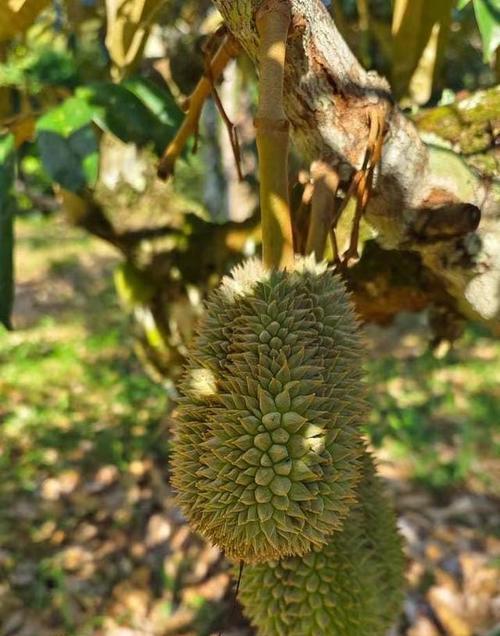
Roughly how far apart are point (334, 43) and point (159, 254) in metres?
0.92

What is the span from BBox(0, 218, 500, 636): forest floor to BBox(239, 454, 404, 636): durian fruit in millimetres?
821

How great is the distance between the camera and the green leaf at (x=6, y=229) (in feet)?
3.17

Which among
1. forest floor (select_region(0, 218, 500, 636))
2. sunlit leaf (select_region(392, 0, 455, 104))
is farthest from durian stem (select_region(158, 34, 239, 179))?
forest floor (select_region(0, 218, 500, 636))

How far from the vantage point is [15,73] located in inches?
45.5

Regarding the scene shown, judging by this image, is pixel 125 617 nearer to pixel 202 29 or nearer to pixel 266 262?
pixel 266 262

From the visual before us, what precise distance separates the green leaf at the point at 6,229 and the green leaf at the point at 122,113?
132 millimetres

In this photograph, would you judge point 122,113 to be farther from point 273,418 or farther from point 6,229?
point 273,418

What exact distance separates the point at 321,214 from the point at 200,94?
0.71 feet

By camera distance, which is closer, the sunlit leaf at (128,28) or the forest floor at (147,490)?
the sunlit leaf at (128,28)

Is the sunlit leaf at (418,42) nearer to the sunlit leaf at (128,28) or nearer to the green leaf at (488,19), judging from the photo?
the green leaf at (488,19)

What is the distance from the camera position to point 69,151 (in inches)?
38.2

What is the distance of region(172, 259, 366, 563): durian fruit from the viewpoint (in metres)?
0.66

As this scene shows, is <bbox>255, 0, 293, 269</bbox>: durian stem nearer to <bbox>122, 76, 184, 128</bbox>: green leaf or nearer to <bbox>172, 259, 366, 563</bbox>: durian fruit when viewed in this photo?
<bbox>172, 259, 366, 563</bbox>: durian fruit

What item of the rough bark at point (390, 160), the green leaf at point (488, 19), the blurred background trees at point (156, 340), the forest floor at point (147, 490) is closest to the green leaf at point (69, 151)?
the blurred background trees at point (156, 340)
